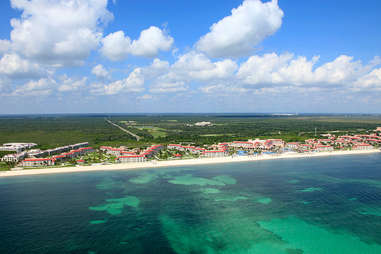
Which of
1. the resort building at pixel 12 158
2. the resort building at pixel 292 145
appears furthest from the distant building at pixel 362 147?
the resort building at pixel 12 158

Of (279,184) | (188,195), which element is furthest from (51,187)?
(279,184)

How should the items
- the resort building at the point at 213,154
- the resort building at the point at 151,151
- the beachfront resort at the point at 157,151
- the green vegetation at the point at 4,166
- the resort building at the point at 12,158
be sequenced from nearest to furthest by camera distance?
the green vegetation at the point at 4,166
the resort building at the point at 12,158
the beachfront resort at the point at 157,151
the resort building at the point at 151,151
the resort building at the point at 213,154

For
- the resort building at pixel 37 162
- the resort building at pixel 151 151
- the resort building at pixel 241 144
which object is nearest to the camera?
the resort building at pixel 37 162

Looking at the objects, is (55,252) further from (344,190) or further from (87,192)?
(344,190)

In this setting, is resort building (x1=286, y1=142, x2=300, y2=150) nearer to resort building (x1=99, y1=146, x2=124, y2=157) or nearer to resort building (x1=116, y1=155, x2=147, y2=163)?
resort building (x1=116, y1=155, x2=147, y2=163)

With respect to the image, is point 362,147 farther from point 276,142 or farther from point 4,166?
point 4,166

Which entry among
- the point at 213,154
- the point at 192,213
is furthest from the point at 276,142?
the point at 192,213

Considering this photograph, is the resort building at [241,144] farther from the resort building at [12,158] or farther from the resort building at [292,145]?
the resort building at [12,158]
